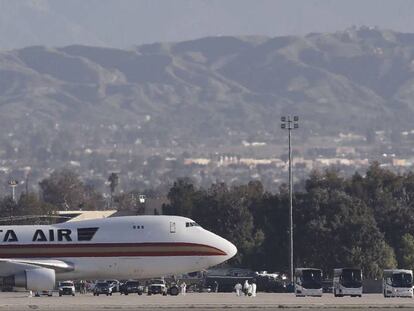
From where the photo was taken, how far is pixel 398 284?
118 metres

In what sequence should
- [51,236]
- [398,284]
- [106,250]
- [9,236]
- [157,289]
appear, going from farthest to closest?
[157,289], [398,284], [9,236], [51,236], [106,250]

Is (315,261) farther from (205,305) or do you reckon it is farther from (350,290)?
(205,305)

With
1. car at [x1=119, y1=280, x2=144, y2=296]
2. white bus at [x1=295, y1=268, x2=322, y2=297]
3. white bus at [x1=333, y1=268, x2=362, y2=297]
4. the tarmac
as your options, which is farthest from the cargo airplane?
car at [x1=119, y1=280, x2=144, y2=296]

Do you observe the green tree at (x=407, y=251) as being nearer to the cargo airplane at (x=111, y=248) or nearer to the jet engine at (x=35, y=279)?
the cargo airplane at (x=111, y=248)

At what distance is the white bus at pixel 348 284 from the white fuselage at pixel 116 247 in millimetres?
11418

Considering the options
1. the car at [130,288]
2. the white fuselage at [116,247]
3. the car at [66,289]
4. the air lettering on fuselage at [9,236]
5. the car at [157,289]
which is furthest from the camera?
the car at [130,288]

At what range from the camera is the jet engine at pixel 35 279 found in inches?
4195

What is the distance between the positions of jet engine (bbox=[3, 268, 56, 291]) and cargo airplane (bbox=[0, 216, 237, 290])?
45 centimetres

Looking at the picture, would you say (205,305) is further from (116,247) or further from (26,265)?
(26,265)

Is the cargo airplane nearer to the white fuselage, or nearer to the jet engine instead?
the white fuselage

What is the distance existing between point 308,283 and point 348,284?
2759mm

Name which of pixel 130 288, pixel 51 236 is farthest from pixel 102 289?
pixel 51 236

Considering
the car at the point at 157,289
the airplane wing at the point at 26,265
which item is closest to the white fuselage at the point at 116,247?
the airplane wing at the point at 26,265

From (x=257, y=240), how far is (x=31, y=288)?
66.1 meters
